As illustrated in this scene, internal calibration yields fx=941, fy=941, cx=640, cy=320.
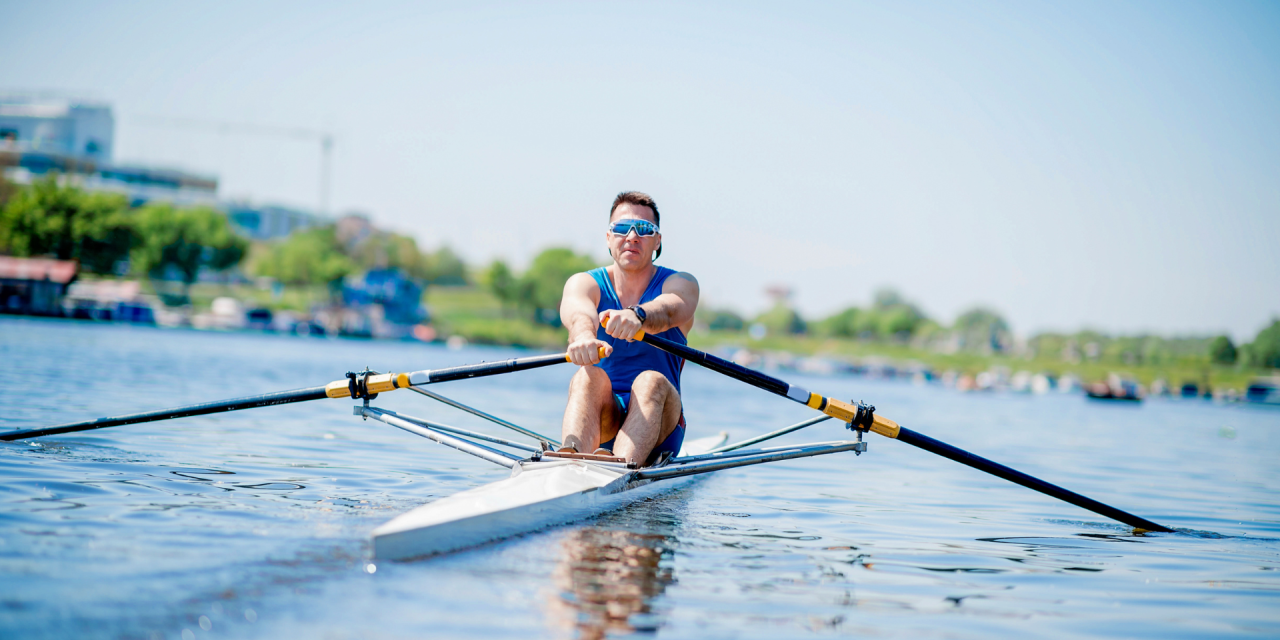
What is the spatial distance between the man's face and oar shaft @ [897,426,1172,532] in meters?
2.20

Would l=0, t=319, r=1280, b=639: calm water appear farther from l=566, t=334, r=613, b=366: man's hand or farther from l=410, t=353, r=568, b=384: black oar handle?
l=566, t=334, r=613, b=366: man's hand

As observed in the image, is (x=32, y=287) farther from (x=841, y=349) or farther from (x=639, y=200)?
(x=841, y=349)

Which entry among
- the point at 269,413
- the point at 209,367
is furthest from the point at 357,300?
the point at 269,413

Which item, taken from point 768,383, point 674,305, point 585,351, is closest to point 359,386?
point 585,351

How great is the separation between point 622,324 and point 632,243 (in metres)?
1.01

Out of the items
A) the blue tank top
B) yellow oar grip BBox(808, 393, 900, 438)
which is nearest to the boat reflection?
the blue tank top

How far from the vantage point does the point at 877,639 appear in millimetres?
3775

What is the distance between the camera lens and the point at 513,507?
15.7 feet

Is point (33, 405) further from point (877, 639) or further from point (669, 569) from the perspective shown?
point (877, 639)

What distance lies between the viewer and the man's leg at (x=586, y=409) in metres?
6.16

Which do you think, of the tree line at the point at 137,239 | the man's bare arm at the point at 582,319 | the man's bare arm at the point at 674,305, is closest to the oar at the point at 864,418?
the man's bare arm at the point at 674,305

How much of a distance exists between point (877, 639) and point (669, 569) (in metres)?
1.22

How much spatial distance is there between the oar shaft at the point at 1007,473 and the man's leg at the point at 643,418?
5.60ft

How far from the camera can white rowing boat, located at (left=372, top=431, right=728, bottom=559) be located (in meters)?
4.21
